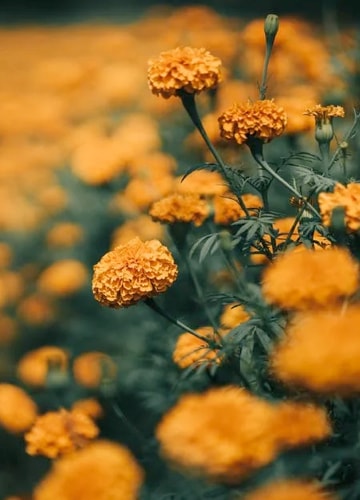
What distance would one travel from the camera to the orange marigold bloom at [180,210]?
5.55 feet

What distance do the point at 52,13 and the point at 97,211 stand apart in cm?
805

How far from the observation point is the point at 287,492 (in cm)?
95

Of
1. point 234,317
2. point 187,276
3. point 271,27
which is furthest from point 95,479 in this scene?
point 187,276

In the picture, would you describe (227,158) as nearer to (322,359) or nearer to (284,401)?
(284,401)

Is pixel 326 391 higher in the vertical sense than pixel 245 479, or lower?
higher

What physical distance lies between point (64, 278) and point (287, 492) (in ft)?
6.87

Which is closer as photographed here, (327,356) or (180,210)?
(327,356)

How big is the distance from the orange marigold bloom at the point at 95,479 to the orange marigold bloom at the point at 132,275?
32 centimetres

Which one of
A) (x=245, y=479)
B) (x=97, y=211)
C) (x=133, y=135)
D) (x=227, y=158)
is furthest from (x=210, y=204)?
(x=97, y=211)

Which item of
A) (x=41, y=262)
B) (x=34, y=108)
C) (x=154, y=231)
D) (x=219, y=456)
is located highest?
(x=219, y=456)

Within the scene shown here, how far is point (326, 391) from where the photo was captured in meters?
0.96

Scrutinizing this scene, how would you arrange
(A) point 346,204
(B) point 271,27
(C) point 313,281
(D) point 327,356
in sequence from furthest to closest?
1. (B) point 271,27
2. (A) point 346,204
3. (C) point 313,281
4. (D) point 327,356

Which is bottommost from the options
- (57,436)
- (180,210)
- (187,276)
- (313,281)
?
(187,276)

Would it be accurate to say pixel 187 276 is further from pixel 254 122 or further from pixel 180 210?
pixel 254 122
